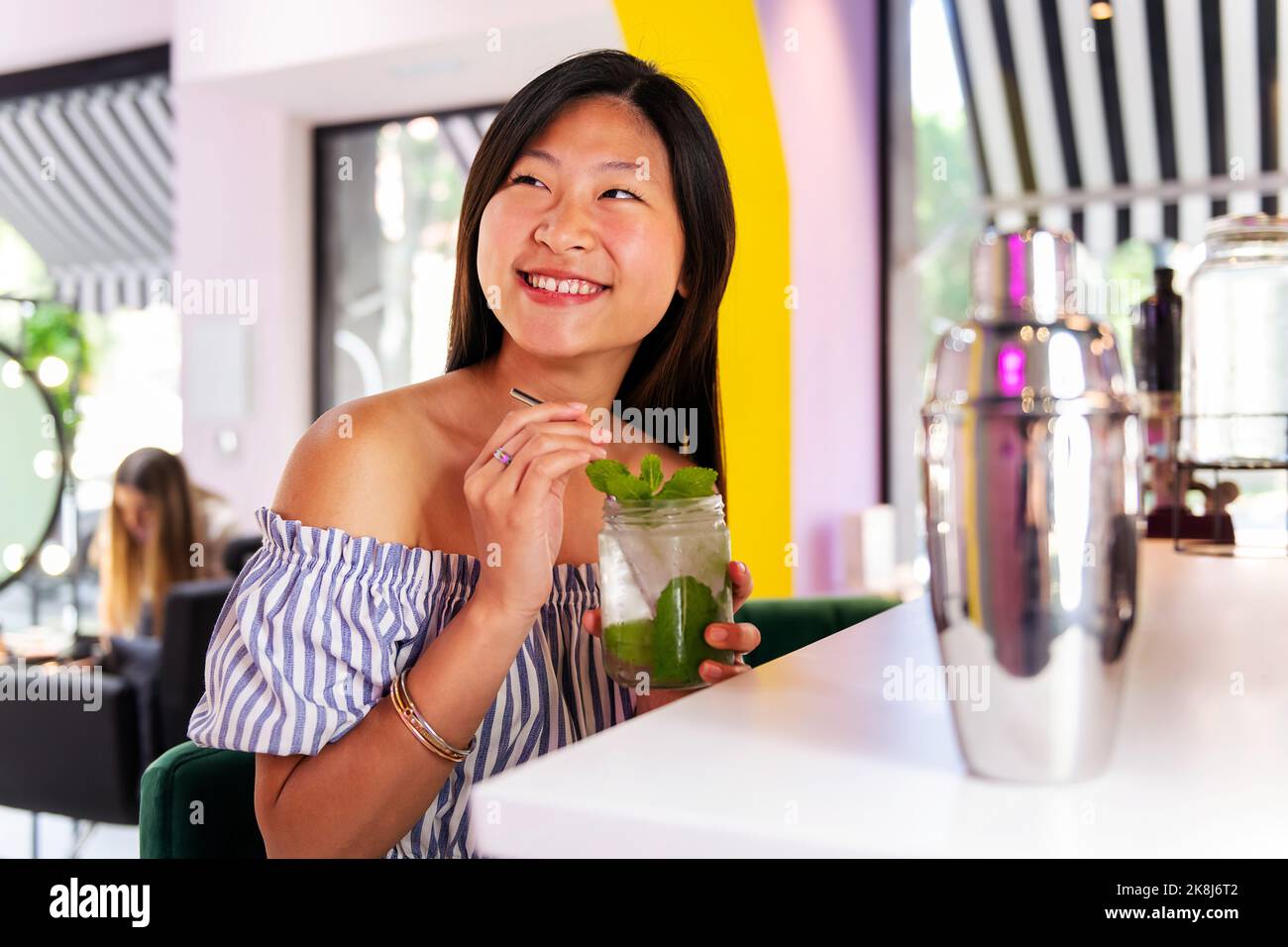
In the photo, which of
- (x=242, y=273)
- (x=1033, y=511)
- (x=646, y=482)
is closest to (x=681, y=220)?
(x=646, y=482)

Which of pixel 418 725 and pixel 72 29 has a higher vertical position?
pixel 72 29

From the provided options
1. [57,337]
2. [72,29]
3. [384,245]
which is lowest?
[57,337]


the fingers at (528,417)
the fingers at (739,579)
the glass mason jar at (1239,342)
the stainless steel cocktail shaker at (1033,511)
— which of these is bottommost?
the fingers at (739,579)

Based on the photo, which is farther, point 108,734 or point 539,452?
point 108,734

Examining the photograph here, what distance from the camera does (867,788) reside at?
49 centimetres

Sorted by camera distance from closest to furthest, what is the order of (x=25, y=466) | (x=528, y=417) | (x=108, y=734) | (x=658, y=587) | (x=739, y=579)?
1. (x=658, y=587)
2. (x=528, y=417)
3. (x=739, y=579)
4. (x=108, y=734)
5. (x=25, y=466)

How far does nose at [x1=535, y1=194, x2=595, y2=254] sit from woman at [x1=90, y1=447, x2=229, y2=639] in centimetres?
292

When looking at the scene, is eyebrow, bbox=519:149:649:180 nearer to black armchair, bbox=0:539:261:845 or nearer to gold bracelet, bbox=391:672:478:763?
gold bracelet, bbox=391:672:478:763

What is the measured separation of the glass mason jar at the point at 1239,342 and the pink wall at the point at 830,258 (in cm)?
259

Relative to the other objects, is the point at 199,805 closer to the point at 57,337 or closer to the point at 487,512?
the point at 487,512

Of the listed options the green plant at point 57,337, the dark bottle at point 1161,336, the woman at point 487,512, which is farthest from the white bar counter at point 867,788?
the green plant at point 57,337

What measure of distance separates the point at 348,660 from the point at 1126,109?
19.4 feet

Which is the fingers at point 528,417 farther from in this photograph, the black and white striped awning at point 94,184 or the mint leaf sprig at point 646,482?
the black and white striped awning at point 94,184

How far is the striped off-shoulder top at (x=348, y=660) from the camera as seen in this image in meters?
1.11
